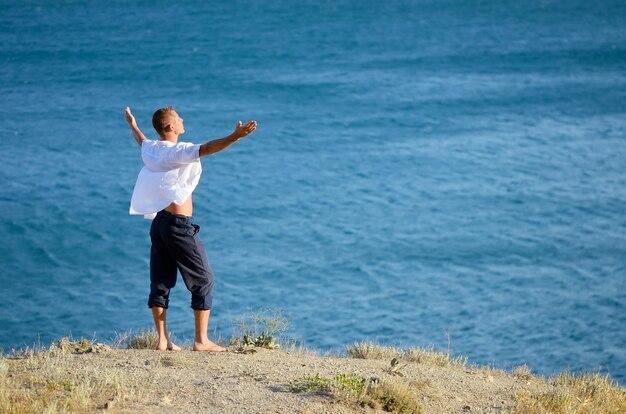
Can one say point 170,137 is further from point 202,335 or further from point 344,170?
point 344,170

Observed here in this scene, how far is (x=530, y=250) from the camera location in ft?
86.2

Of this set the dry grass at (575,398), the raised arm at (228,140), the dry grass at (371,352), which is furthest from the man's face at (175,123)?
the dry grass at (575,398)

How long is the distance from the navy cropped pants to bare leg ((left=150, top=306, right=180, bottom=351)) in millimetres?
48

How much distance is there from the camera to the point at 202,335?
8.09m

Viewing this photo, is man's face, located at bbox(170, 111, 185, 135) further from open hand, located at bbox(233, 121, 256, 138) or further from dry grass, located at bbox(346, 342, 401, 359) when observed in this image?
dry grass, located at bbox(346, 342, 401, 359)

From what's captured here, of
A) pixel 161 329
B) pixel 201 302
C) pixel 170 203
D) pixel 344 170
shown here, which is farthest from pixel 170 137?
pixel 344 170

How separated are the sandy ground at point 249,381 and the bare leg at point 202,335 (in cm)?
10

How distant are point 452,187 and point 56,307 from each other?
40.1 feet

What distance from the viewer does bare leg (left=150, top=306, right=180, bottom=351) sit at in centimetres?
798

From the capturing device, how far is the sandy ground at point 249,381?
23.0 feet

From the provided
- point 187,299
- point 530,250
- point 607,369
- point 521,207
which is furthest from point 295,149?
point 607,369

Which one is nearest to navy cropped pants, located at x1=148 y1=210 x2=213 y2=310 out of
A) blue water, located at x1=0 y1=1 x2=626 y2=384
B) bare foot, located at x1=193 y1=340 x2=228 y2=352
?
bare foot, located at x1=193 y1=340 x2=228 y2=352

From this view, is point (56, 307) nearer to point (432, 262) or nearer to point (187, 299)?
point (187, 299)

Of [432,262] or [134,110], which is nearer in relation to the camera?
[432,262]
